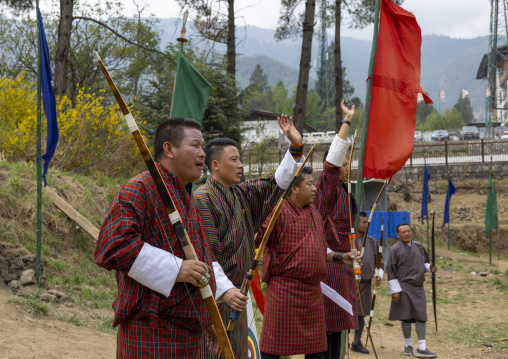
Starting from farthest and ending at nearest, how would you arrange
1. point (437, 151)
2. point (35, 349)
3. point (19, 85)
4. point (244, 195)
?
point (437, 151)
point (19, 85)
point (35, 349)
point (244, 195)

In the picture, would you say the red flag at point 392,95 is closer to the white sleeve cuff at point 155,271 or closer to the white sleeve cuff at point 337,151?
the white sleeve cuff at point 337,151

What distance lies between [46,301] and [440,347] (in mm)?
5468

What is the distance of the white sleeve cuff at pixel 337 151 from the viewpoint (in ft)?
15.5

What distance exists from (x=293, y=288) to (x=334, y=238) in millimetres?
1101

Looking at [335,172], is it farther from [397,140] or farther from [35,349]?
[35,349]

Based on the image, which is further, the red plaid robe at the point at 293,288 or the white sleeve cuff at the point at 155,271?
the red plaid robe at the point at 293,288

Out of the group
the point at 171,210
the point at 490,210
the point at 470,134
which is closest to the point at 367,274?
the point at 171,210

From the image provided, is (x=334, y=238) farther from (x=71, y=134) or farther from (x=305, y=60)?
(x=71, y=134)

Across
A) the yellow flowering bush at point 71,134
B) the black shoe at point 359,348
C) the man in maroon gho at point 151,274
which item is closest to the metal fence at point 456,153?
the yellow flowering bush at point 71,134

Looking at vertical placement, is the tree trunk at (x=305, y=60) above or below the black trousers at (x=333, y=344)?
above

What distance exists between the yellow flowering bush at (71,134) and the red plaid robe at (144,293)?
972 cm

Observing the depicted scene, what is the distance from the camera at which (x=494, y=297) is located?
41.9 feet

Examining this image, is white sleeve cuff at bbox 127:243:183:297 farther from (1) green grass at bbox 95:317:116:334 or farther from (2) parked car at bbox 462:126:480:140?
(2) parked car at bbox 462:126:480:140

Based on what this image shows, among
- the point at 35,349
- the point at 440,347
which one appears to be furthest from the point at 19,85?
the point at 440,347
